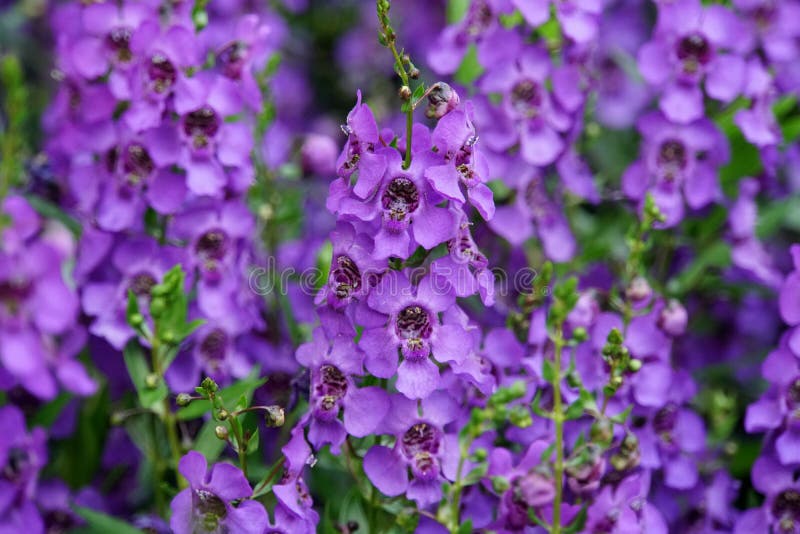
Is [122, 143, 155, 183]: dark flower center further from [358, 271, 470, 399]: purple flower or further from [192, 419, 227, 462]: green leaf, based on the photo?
[358, 271, 470, 399]: purple flower

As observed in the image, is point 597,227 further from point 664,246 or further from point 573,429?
point 573,429

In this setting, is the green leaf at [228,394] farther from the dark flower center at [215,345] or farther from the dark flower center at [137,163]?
the dark flower center at [137,163]

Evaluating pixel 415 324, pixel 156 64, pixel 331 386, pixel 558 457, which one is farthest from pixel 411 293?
pixel 156 64

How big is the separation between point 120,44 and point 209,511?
2.56 ft

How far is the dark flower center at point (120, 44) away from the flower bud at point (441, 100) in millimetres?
609

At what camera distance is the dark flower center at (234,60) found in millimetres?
1622

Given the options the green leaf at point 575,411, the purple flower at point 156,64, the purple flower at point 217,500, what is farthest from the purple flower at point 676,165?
the purple flower at point 217,500

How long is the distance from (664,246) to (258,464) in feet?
2.90

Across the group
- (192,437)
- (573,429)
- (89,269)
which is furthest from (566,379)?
(89,269)

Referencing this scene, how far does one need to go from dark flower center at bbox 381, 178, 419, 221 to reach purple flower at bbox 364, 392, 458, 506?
25cm

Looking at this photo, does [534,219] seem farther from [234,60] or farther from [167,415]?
[167,415]

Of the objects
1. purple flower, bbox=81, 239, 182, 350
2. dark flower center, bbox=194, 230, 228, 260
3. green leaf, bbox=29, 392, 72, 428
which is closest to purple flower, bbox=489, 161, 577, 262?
dark flower center, bbox=194, 230, 228, 260

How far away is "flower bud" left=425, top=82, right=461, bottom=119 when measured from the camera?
48.4 inches

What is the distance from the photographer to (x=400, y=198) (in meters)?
1.21
